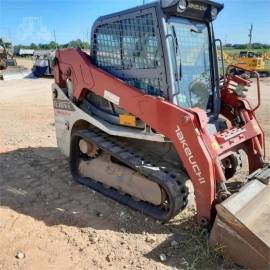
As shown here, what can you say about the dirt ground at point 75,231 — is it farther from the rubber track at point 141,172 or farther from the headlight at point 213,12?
the headlight at point 213,12

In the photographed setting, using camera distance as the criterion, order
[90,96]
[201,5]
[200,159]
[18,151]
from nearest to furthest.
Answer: [200,159] → [201,5] → [90,96] → [18,151]

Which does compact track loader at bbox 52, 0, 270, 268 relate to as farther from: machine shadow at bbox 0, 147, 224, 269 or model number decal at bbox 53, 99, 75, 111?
machine shadow at bbox 0, 147, 224, 269

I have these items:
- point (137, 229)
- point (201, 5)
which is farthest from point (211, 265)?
point (201, 5)

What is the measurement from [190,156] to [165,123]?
1.48ft

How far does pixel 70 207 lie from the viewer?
15.3ft

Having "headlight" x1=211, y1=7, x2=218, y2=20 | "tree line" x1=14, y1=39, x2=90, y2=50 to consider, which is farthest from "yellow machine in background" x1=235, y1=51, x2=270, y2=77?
"headlight" x1=211, y1=7, x2=218, y2=20

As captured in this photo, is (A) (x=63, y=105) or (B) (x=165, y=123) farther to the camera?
(A) (x=63, y=105)

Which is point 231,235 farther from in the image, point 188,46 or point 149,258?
point 188,46

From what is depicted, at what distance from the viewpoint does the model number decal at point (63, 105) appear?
17.7 feet

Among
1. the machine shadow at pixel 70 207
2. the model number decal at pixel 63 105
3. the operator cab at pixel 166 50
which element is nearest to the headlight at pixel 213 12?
the operator cab at pixel 166 50

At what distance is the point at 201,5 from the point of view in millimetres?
4613

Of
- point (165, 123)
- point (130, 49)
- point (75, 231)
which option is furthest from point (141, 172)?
point (130, 49)

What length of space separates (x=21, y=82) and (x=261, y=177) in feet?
59.0

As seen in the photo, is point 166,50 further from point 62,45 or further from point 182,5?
point 62,45
